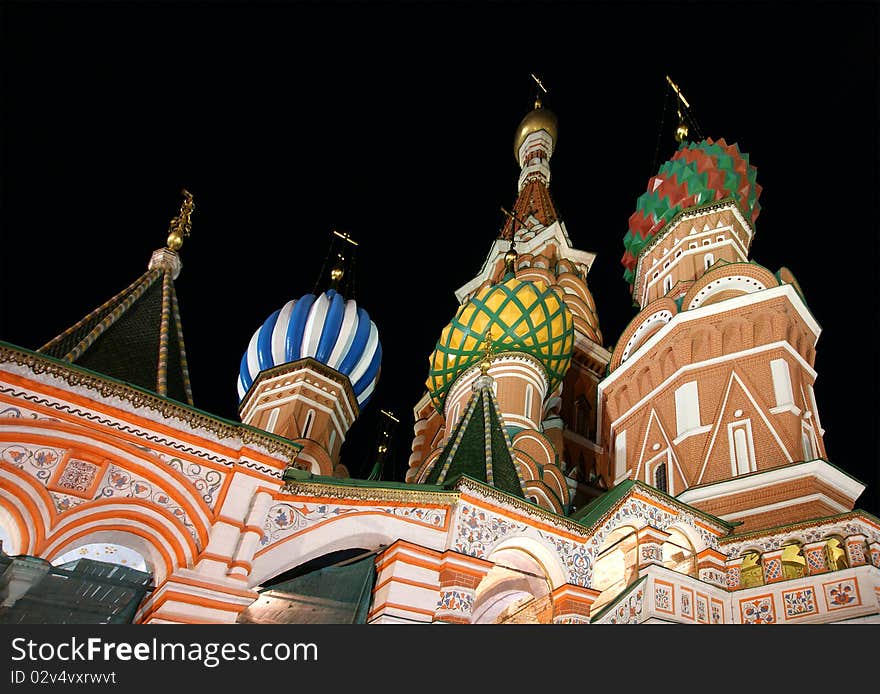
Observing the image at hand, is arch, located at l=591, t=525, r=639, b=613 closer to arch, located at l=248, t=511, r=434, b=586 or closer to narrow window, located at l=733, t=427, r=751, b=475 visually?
arch, located at l=248, t=511, r=434, b=586

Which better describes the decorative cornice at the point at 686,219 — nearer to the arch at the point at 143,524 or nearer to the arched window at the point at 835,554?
the arched window at the point at 835,554

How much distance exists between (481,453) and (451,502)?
1378 millimetres

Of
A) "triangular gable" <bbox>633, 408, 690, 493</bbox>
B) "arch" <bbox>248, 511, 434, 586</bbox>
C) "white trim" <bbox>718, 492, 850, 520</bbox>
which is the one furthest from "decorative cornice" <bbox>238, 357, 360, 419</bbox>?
"arch" <bbox>248, 511, 434, 586</bbox>

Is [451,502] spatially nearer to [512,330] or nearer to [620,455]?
[620,455]

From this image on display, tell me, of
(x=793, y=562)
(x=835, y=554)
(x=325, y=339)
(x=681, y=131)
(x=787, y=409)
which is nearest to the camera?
(x=835, y=554)

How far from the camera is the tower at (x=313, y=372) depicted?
65.4 feet

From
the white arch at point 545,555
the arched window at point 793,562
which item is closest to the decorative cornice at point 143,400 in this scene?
the white arch at point 545,555

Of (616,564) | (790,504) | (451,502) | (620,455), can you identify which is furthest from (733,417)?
(451,502)

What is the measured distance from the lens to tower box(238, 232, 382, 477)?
65.4 feet

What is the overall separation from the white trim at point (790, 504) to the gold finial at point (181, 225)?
35.8 ft

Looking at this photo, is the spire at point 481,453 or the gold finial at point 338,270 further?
the gold finial at point 338,270

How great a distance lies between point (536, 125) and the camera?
114ft

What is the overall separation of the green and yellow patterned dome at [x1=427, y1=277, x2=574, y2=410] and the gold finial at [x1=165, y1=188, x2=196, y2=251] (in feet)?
35.1

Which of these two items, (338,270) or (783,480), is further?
(338,270)
